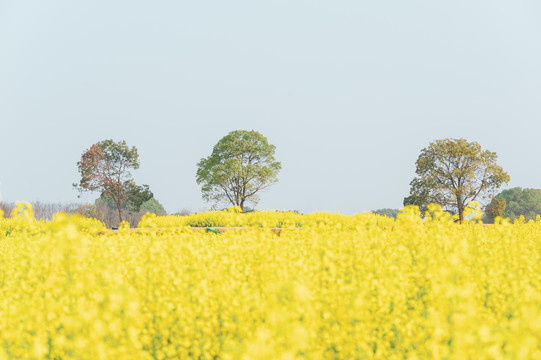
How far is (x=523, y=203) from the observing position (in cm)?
3534

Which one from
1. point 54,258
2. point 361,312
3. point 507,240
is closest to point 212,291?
point 361,312

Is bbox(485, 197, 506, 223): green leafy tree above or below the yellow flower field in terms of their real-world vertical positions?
above

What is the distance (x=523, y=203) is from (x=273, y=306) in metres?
39.2

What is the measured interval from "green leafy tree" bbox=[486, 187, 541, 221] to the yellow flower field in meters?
33.8

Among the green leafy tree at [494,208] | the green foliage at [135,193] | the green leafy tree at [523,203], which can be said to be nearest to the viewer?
the green leafy tree at [494,208]

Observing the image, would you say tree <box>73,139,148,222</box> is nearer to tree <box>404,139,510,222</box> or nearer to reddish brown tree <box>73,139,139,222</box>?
reddish brown tree <box>73,139,139,222</box>

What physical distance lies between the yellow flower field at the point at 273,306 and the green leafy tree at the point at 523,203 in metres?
33.8

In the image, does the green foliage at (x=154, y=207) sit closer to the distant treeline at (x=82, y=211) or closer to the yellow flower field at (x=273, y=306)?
the distant treeline at (x=82, y=211)

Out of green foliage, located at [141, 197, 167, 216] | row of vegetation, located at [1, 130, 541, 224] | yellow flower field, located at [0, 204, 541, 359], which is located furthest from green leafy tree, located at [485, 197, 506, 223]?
green foliage, located at [141, 197, 167, 216]

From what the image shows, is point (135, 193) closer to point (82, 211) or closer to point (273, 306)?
point (82, 211)

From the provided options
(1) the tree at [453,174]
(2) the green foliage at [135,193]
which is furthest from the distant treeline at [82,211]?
(1) the tree at [453,174]

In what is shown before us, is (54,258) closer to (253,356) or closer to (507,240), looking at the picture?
(253,356)

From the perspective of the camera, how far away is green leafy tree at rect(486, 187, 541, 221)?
114 feet

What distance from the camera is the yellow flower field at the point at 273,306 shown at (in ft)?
8.97
